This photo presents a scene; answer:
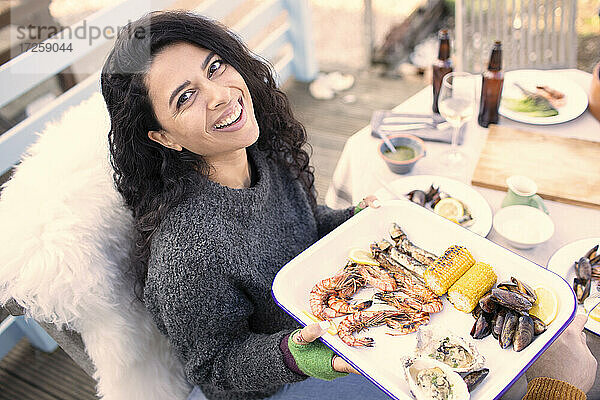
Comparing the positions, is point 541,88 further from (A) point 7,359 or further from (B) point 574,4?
(A) point 7,359

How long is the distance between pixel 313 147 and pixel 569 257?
1922mm

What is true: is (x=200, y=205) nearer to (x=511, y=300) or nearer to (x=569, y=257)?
(x=511, y=300)

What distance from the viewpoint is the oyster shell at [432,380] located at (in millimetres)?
897

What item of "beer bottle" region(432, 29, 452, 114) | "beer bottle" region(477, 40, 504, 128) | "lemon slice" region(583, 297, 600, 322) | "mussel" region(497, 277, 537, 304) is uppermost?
"beer bottle" region(432, 29, 452, 114)

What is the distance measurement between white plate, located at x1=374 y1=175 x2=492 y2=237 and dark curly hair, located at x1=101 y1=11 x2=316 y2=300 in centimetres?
46

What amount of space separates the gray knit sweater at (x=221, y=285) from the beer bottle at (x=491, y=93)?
759 mm

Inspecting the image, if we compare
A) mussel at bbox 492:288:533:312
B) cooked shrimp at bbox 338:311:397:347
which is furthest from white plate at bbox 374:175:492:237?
cooked shrimp at bbox 338:311:397:347

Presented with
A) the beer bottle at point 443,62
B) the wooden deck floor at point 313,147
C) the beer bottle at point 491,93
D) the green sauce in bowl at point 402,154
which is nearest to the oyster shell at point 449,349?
the green sauce in bowl at point 402,154

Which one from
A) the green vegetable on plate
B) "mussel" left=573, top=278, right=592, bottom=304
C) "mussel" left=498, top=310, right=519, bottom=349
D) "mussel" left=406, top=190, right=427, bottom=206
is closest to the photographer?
"mussel" left=498, top=310, right=519, bottom=349

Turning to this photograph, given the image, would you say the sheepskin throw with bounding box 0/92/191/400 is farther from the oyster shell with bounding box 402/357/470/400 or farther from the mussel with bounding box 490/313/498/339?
the mussel with bounding box 490/313/498/339

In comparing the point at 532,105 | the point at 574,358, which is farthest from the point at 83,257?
the point at 532,105

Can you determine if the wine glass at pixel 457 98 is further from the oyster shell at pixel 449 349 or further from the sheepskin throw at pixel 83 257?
the sheepskin throw at pixel 83 257

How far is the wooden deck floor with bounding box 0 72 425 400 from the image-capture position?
81.2 inches

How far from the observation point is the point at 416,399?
0.91m
